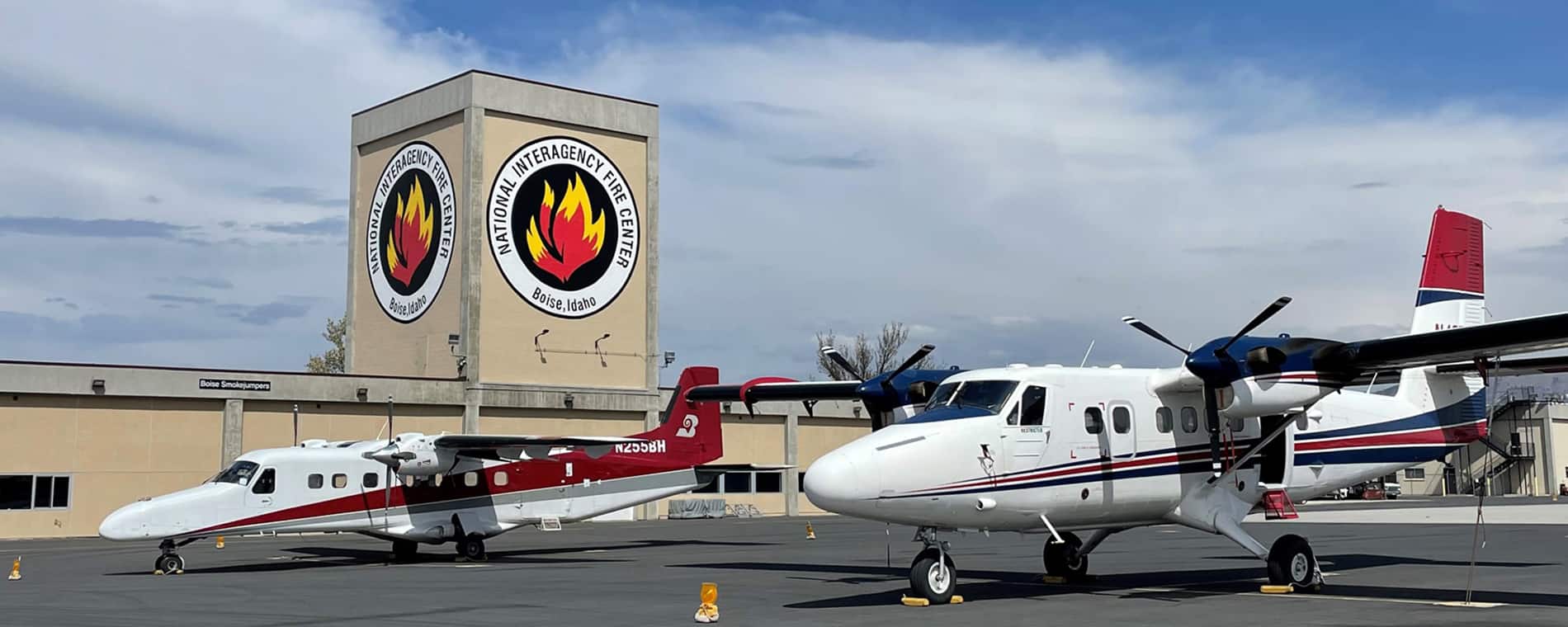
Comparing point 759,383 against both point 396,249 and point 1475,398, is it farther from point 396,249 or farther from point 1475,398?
point 396,249

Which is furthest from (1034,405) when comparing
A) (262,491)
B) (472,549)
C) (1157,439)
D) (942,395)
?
(262,491)

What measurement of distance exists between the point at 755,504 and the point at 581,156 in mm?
16268

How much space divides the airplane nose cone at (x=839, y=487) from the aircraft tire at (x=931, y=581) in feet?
5.16

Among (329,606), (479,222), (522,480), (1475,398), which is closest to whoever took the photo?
(329,606)

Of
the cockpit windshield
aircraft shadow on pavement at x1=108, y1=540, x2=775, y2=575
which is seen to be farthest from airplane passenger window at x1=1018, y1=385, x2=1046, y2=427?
aircraft shadow on pavement at x1=108, y1=540, x2=775, y2=575

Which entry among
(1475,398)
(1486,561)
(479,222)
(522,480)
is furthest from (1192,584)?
(479,222)

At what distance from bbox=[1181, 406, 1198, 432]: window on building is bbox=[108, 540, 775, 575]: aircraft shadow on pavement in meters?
13.7

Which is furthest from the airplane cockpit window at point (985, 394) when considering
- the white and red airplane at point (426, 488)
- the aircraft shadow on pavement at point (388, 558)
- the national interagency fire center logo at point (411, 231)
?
the national interagency fire center logo at point (411, 231)

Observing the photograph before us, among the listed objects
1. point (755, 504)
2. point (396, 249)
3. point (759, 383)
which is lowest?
point (755, 504)

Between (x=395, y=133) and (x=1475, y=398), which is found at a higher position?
(x=395, y=133)

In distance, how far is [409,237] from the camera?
54.9m

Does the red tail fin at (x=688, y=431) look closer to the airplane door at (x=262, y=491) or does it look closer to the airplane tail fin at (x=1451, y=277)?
the airplane door at (x=262, y=491)

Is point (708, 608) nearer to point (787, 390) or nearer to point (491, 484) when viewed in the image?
point (787, 390)

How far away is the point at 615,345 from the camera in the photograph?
180 ft
